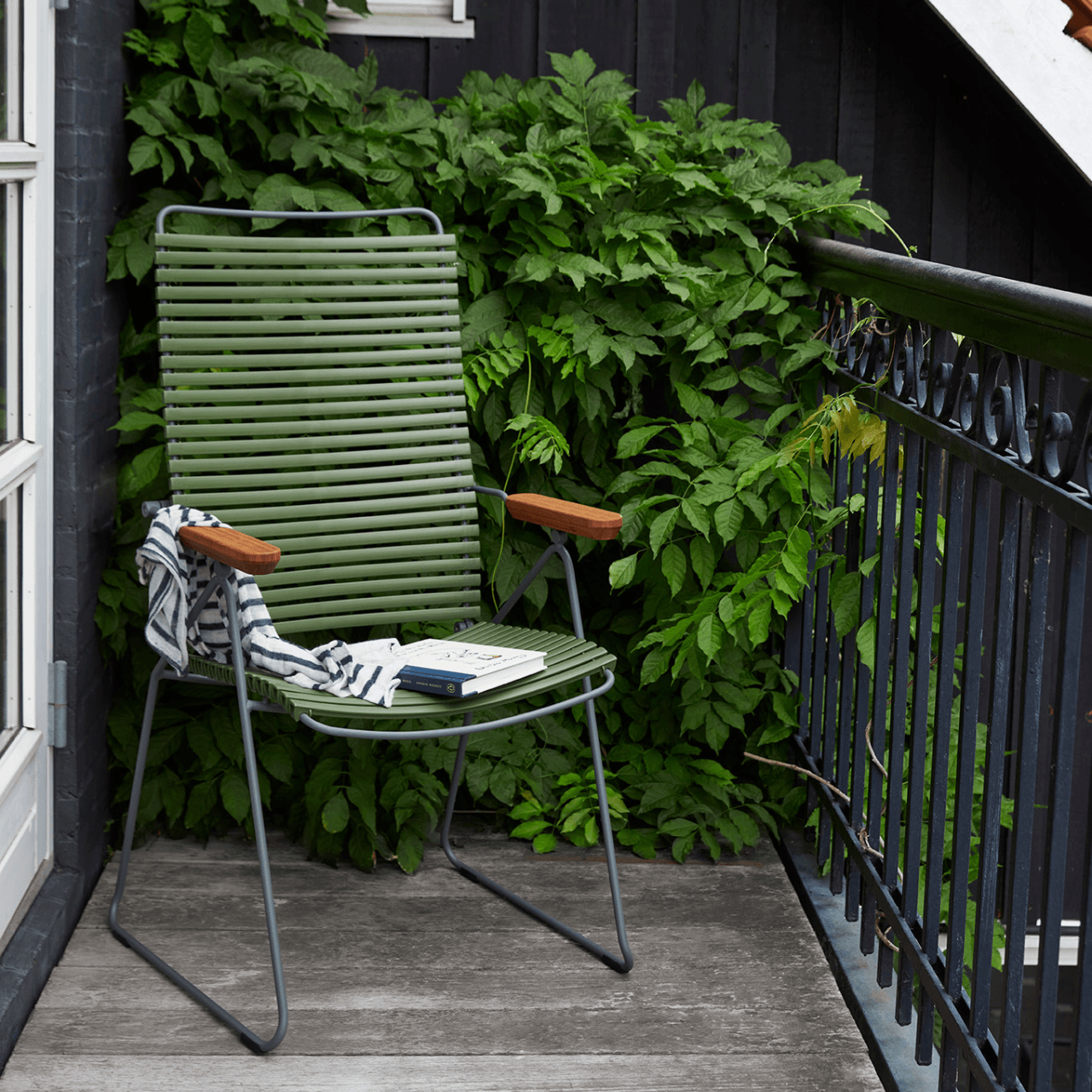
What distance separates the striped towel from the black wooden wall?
1.50m

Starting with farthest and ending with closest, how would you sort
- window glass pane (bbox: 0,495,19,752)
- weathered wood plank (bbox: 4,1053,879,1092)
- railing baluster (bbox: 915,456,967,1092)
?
window glass pane (bbox: 0,495,19,752), weathered wood plank (bbox: 4,1053,879,1092), railing baluster (bbox: 915,456,967,1092)

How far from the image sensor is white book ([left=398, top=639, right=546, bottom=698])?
1948 millimetres

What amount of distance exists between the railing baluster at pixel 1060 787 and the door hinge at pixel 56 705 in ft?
5.35

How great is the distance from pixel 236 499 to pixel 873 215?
1385 millimetres

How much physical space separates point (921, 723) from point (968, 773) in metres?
Answer: 0.32

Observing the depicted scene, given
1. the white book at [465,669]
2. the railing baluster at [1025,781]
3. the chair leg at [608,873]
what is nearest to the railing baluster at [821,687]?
the chair leg at [608,873]

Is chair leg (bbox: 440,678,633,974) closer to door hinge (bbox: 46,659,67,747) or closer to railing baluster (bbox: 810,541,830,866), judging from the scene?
railing baluster (bbox: 810,541,830,866)

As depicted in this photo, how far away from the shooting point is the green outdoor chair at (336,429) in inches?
90.9

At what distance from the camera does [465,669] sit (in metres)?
1.99

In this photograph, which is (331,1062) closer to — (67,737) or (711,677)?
(67,737)

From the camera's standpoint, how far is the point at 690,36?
3127 millimetres

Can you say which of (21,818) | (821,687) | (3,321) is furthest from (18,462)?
(821,687)

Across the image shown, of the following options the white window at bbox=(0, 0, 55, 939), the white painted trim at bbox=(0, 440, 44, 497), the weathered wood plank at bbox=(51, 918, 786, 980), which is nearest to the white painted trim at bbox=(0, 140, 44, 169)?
the white window at bbox=(0, 0, 55, 939)

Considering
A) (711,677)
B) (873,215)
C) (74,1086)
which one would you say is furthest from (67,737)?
(873,215)
